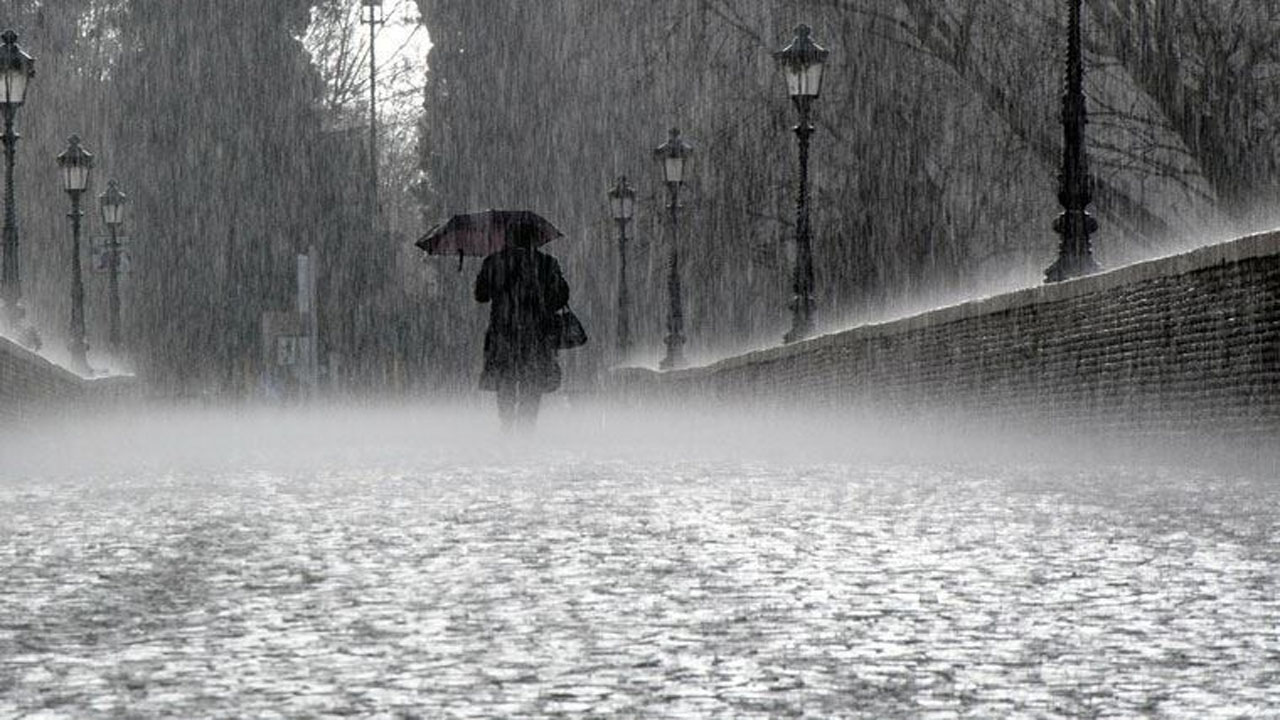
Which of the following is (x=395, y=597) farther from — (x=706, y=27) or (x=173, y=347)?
(x=173, y=347)

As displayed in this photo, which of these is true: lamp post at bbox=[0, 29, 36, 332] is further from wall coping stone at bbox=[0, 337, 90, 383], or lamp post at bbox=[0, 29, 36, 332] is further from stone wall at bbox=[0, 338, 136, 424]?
wall coping stone at bbox=[0, 337, 90, 383]

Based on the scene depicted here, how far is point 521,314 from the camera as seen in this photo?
2122 centimetres

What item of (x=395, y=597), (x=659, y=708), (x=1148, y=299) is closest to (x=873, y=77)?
(x=1148, y=299)

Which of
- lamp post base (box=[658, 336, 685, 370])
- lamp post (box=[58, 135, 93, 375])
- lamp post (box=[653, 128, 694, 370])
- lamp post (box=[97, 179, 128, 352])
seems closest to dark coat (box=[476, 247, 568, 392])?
lamp post (box=[653, 128, 694, 370])

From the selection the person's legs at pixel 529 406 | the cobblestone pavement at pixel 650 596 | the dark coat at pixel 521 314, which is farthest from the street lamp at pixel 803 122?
the cobblestone pavement at pixel 650 596

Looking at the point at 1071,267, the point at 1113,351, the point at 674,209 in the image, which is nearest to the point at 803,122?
the point at 674,209

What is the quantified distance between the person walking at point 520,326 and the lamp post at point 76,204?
19.3m

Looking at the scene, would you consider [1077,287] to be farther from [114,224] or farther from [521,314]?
[114,224]

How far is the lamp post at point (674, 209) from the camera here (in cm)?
3659

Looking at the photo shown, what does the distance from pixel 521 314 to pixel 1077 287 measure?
6.78 meters

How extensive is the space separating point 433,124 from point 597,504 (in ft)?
179

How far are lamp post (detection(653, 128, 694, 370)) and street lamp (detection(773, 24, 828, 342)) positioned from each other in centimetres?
636

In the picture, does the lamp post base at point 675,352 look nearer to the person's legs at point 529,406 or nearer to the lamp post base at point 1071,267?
the person's legs at point 529,406

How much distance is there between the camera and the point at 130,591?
725 centimetres
